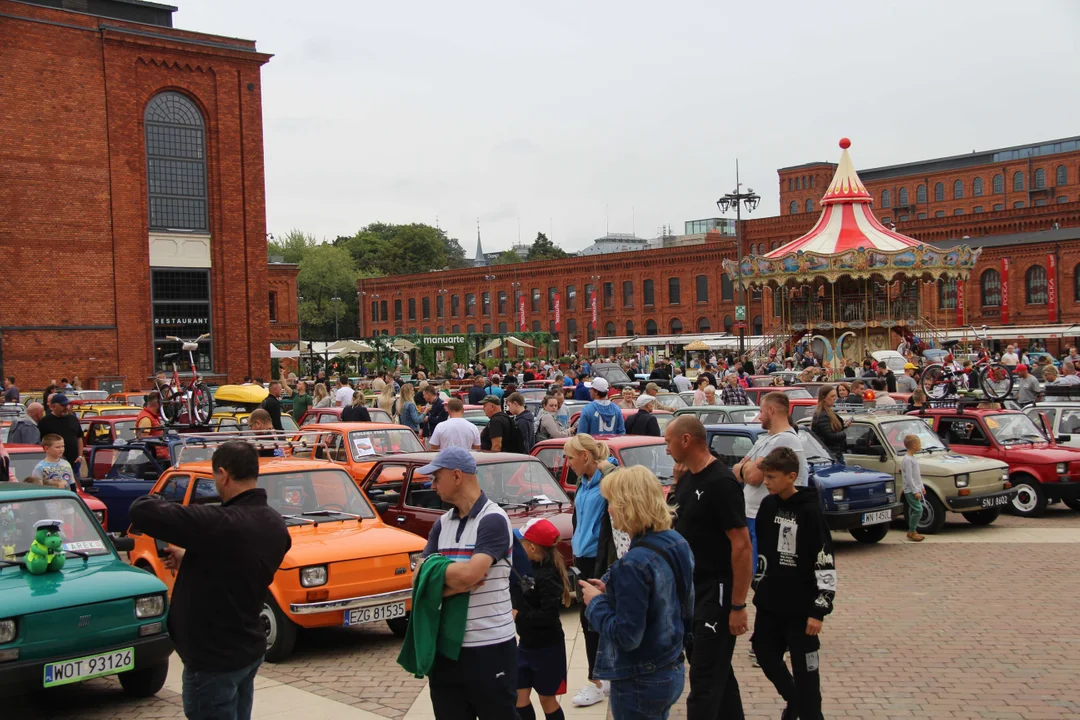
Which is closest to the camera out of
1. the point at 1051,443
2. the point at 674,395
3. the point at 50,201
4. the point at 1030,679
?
the point at 1030,679

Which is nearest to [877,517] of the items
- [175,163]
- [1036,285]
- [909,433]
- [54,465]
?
[909,433]

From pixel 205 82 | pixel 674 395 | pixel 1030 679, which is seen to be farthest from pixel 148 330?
pixel 1030 679

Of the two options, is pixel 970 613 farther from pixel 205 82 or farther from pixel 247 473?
pixel 205 82

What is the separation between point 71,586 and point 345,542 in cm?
228

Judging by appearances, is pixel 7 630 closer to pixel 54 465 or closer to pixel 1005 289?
pixel 54 465

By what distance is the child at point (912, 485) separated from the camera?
512 inches

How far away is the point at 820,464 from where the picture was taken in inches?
503

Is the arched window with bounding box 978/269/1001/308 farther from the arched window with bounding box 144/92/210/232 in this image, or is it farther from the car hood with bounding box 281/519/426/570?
the car hood with bounding box 281/519/426/570

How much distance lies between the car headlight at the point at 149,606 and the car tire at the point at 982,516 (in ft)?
37.8

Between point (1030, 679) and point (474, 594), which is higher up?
point (474, 594)

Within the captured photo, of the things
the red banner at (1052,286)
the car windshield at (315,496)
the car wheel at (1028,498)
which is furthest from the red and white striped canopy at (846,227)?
the car windshield at (315,496)

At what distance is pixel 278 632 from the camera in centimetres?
823

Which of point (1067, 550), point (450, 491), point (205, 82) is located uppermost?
point (205, 82)

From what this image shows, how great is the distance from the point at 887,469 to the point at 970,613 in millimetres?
4372
